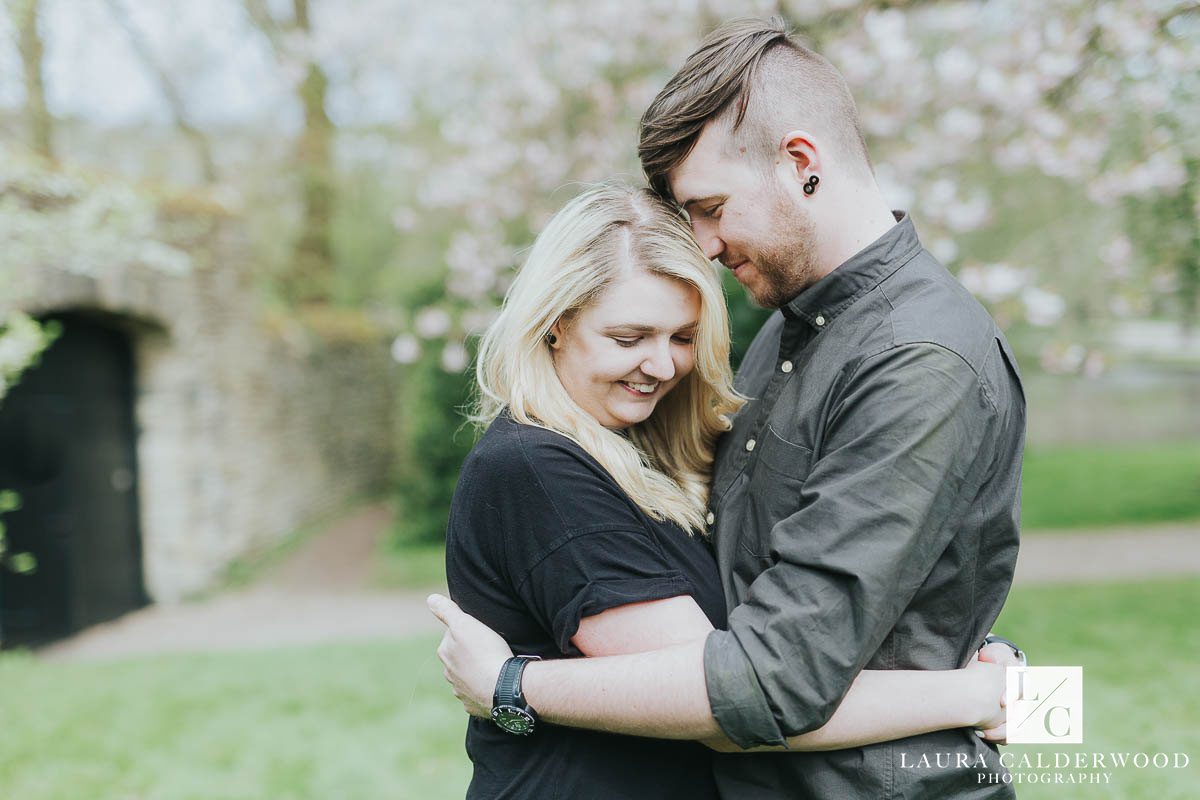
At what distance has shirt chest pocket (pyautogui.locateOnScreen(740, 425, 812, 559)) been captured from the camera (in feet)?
5.38

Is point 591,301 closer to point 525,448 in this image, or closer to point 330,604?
point 525,448

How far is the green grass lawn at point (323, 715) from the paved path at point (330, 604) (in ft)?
2.76

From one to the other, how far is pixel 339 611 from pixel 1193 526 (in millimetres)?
9011

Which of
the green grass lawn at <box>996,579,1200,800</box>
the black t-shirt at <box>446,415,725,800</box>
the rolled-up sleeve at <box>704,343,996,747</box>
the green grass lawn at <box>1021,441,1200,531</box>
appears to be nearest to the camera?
the rolled-up sleeve at <box>704,343,996,747</box>

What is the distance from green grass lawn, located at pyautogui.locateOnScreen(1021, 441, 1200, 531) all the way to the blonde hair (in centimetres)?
978

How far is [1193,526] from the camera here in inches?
382

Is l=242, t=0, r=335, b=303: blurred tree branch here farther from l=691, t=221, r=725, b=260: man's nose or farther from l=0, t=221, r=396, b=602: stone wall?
l=691, t=221, r=725, b=260: man's nose

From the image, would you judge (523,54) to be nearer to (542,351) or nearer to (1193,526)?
(542,351)

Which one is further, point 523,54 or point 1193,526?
point 1193,526

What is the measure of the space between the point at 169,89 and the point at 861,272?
1150 centimetres

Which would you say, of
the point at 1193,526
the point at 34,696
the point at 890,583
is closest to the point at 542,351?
the point at 890,583

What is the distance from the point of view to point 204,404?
9461 mm

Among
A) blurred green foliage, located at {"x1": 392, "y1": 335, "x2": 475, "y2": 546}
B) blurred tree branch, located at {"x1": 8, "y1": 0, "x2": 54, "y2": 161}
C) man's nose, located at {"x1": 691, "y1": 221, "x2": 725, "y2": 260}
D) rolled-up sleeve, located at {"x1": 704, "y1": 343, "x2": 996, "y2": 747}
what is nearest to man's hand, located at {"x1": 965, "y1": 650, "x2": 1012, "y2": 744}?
rolled-up sleeve, located at {"x1": 704, "y1": 343, "x2": 996, "y2": 747}

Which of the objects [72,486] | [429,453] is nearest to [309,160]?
[429,453]
